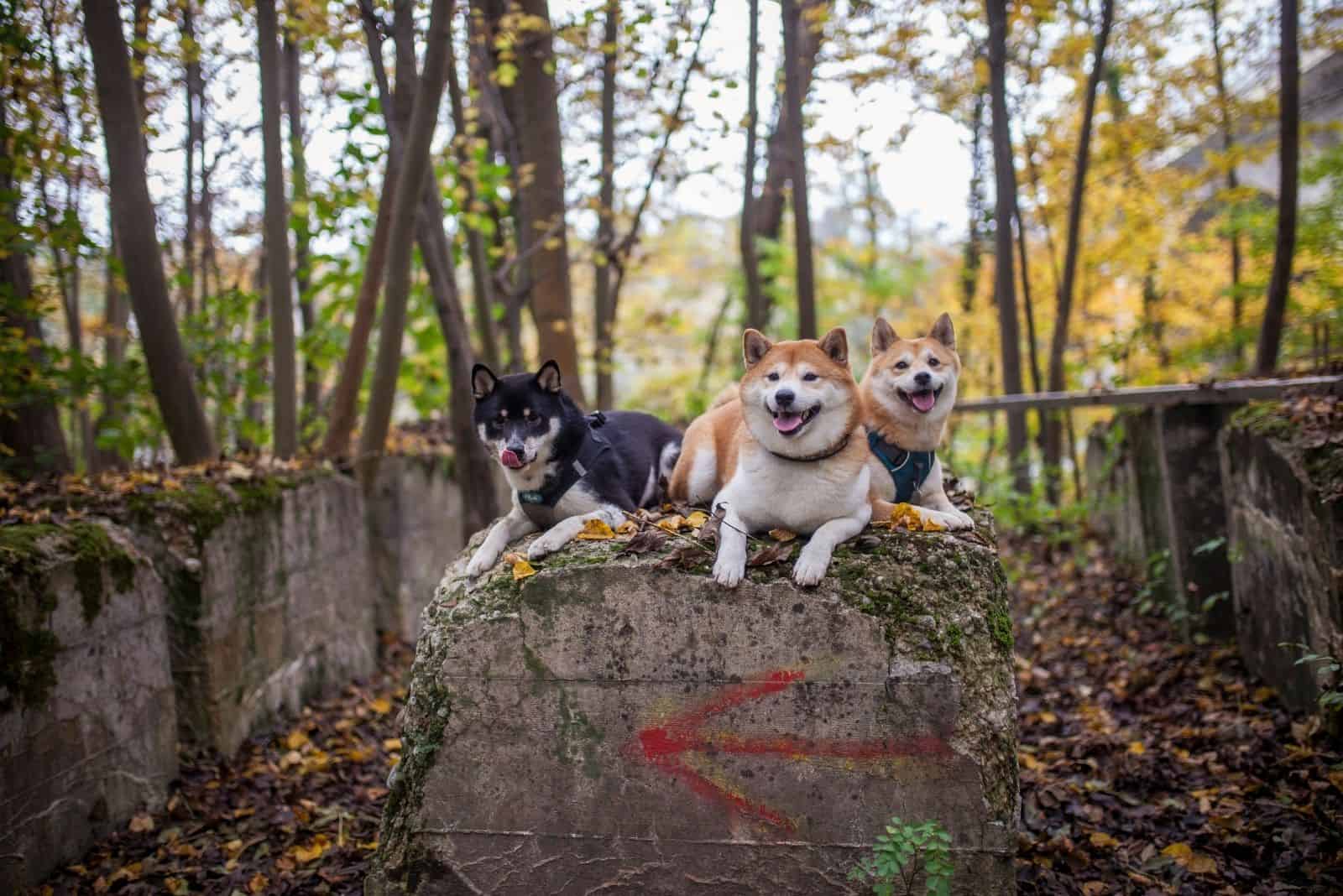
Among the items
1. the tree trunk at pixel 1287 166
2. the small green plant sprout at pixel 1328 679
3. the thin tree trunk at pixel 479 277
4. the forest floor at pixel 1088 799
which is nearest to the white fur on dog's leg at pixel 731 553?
the forest floor at pixel 1088 799

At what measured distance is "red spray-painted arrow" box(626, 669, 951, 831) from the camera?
3139 millimetres

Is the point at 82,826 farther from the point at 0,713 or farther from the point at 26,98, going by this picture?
→ the point at 26,98

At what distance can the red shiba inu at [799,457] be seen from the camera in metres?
3.17

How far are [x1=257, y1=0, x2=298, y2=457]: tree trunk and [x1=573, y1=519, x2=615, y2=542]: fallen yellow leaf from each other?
4899 millimetres

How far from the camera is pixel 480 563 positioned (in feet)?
11.7

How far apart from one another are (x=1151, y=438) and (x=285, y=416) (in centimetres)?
696

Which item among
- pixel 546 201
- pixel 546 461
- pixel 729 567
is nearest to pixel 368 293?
pixel 546 201

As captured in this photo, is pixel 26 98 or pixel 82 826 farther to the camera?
pixel 26 98

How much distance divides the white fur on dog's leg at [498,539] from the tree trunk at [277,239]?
4369mm

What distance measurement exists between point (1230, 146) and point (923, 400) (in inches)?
395

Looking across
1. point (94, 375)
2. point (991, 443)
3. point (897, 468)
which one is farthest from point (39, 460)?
point (991, 443)

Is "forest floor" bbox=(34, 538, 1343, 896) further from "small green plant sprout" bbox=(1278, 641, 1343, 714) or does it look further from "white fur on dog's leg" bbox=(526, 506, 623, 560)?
"white fur on dog's leg" bbox=(526, 506, 623, 560)

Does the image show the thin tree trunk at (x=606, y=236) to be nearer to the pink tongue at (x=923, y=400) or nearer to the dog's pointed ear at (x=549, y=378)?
the dog's pointed ear at (x=549, y=378)

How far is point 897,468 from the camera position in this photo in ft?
12.5
